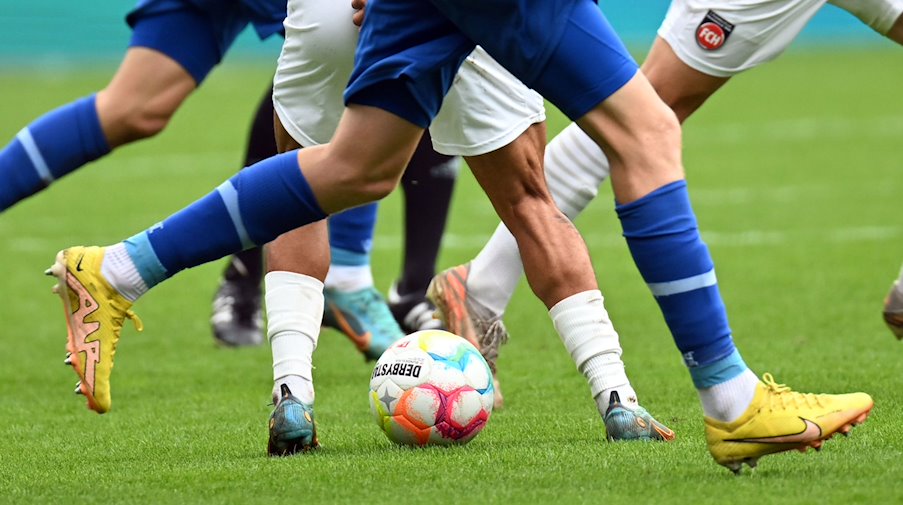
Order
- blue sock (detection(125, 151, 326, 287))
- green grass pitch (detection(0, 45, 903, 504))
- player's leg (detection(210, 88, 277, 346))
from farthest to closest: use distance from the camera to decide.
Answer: player's leg (detection(210, 88, 277, 346))
blue sock (detection(125, 151, 326, 287))
green grass pitch (detection(0, 45, 903, 504))

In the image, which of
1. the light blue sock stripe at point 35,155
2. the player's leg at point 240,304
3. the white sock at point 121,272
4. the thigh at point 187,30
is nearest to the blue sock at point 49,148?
the light blue sock stripe at point 35,155

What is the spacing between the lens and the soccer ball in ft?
13.9

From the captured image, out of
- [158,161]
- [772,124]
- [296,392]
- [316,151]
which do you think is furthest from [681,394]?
[772,124]

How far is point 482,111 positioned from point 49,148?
193cm

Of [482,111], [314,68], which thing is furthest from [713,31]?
[314,68]

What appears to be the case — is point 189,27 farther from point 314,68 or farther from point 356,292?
point 314,68

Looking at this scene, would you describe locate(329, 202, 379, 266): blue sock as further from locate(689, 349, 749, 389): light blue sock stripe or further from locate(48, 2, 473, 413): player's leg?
locate(689, 349, 749, 389): light blue sock stripe

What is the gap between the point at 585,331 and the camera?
4.32 metres

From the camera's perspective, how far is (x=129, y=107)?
5.49m

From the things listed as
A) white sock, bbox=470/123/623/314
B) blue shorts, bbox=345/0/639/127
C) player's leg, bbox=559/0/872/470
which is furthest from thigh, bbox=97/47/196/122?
player's leg, bbox=559/0/872/470

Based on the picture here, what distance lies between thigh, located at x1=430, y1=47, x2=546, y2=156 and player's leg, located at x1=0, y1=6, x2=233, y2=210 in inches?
56.0

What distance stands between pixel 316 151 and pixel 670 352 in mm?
2509

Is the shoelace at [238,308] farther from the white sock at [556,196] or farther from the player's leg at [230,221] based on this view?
the player's leg at [230,221]

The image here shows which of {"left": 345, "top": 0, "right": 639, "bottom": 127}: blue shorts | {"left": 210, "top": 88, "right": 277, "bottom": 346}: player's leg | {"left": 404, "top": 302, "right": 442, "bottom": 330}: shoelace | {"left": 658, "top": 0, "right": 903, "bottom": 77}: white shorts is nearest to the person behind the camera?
{"left": 345, "top": 0, "right": 639, "bottom": 127}: blue shorts
